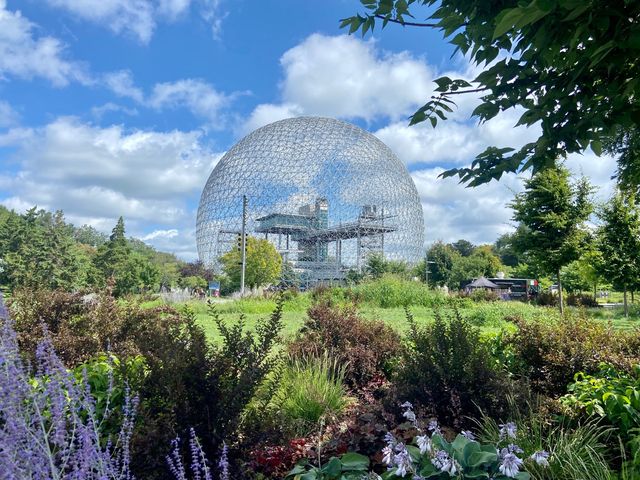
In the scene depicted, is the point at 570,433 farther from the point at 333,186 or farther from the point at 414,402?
the point at 333,186

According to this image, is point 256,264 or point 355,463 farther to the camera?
point 256,264

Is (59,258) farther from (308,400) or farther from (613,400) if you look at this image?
(613,400)

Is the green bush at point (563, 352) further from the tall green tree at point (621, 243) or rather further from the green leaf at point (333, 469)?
the tall green tree at point (621, 243)

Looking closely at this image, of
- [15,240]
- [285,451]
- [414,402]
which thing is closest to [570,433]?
[414,402]

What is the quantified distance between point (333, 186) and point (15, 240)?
29.4 meters

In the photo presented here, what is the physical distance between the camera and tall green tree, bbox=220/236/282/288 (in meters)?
36.6

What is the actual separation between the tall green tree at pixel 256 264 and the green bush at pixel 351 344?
2790 cm

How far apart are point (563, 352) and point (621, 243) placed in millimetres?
17064

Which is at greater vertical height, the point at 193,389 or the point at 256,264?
the point at 256,264

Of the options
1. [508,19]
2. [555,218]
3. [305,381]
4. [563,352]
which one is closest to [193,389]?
[305,381]

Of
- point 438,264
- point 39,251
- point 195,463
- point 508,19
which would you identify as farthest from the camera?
point 438,264

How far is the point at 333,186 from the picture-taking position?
50469 mm

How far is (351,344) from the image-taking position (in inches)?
237

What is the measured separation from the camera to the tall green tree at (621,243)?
723 inches
